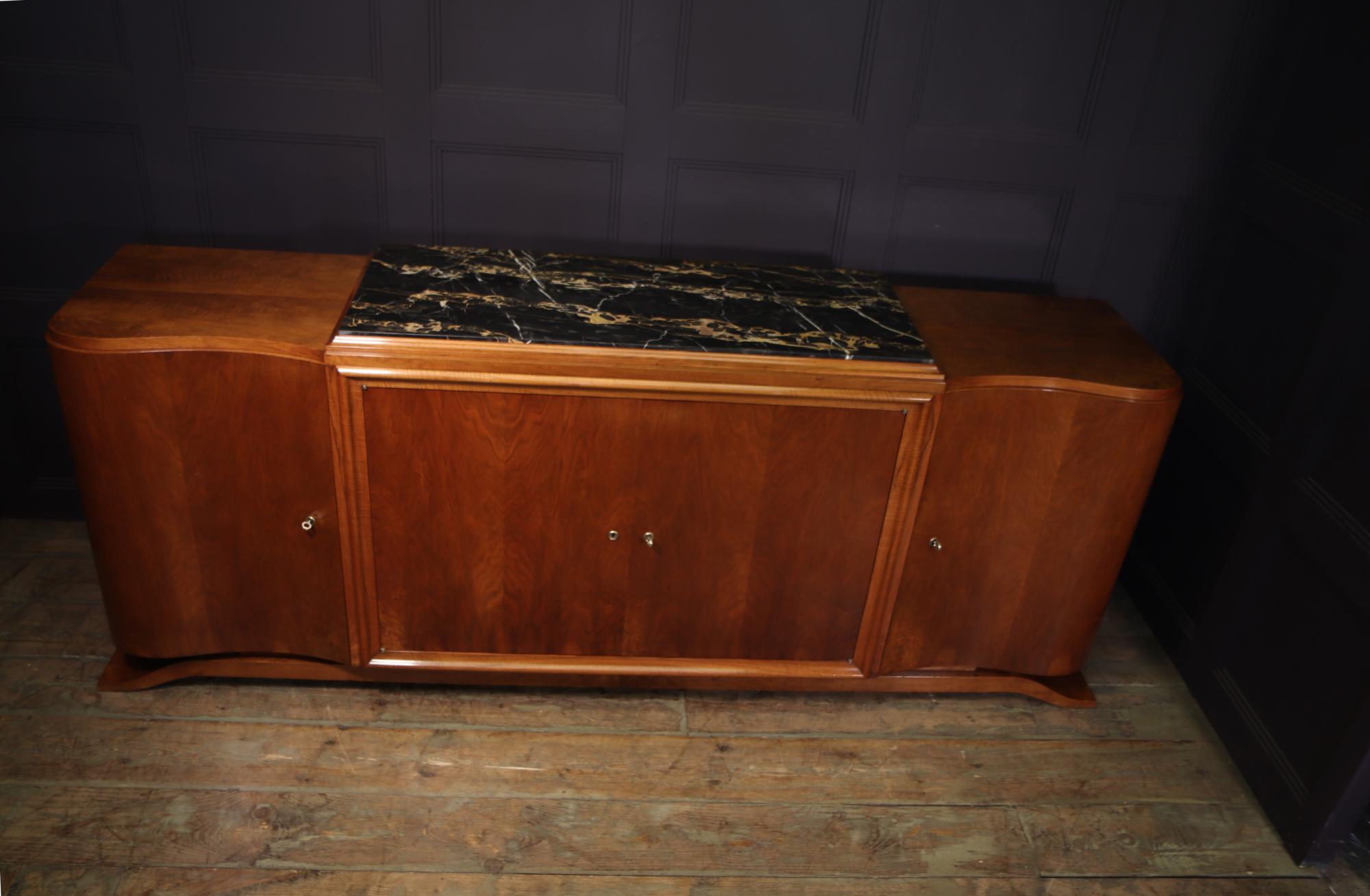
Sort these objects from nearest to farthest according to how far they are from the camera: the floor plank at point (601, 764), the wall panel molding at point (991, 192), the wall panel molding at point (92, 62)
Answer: the floor plank at point (601, 764), the wall panel molding at point (92, 62), the wall panel molding at point (991, 192)

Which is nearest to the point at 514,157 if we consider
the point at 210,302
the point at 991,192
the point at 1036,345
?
the point at 210,302

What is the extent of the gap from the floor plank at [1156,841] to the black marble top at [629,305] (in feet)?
3.21

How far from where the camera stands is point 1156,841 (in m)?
2.17

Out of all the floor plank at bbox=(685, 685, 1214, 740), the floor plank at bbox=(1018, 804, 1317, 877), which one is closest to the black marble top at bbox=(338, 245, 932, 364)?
the floor plank at bbox=(685, 685, 1214, 740)

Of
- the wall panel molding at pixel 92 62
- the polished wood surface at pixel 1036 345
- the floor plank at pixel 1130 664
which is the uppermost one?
the wall panel molding at pixel 92 62

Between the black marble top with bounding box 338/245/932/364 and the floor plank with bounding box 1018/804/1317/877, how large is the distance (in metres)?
0.98

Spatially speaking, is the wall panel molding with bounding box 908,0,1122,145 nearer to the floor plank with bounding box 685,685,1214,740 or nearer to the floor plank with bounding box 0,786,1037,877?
the floor plank with bounding box 685,685,1214,740

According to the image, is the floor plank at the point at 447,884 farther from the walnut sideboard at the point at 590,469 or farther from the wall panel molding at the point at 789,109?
the wall panel molding at the point at 789,109

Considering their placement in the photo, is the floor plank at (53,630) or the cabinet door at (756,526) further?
the floor plank at (53,630)

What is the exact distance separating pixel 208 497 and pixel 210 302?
372 millimetres

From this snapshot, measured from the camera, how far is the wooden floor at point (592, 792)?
6.58ft

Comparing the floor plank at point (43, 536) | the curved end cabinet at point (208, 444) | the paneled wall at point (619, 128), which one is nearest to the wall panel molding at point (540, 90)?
the paneled wall at point (619, 128)

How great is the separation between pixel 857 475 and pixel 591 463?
0.52 meters

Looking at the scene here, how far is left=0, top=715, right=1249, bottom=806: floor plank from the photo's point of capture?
84.9 inches
